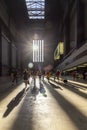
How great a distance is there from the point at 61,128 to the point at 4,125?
1451 mm

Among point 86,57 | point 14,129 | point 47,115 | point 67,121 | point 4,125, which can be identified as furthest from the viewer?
point 86,57

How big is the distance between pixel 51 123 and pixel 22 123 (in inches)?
28.8

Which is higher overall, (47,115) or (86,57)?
(86,57)

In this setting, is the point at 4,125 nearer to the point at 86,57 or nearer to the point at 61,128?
the point at 61,128

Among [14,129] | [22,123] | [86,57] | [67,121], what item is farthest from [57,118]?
[86,57]

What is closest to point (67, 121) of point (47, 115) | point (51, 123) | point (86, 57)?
point (51, 123)

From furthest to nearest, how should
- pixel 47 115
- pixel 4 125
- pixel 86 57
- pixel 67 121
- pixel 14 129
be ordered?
1. pixel 86 57
2. pixel 47 115
3. pixel 67 121
4. pixel 4 125
5. pixel 14 129

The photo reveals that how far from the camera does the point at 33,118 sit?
363 inches

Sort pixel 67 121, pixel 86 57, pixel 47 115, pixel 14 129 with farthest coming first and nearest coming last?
pixel 86 57
pixel 47 115
pixel 67 121
pixel 14 129

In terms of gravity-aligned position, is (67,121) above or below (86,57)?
below

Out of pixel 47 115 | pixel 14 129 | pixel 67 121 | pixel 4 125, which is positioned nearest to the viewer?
pixel 14 129

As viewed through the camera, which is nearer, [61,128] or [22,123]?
[61,128]

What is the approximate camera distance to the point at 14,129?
7.58 meters

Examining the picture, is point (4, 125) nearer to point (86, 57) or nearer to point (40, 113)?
point (40, 113)
